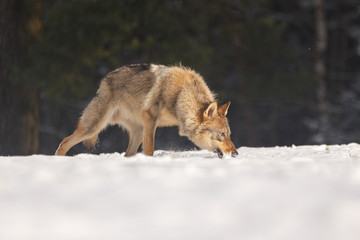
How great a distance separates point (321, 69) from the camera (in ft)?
51.9

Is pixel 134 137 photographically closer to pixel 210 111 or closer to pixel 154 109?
pixel 154 109

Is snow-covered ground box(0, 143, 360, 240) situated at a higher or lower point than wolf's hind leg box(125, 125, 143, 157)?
higher

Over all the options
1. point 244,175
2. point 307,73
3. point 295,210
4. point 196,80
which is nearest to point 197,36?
point 307,73

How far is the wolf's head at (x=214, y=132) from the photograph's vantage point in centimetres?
625

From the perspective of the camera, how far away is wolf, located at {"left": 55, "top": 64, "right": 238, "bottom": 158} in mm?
6465

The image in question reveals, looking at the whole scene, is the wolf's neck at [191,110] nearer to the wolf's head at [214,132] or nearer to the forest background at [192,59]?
the wolf's head at [214,132]

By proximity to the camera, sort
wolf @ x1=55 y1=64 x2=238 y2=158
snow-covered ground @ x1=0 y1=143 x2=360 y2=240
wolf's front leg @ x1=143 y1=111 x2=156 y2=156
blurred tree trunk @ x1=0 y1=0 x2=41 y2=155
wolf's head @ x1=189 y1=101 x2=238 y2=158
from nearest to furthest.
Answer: snow-covered ground @ x1=0 y1=143 x2=360 y2=240
wolf's head @ x1=189 y1=101 x2=238 y2=158
wolf @ x1=55 y1=64 x2=238 y2=158
wolf's front leg @ x1=143 y1=111 x2=156 y2=156
blurred tree trunk @ x1=0 y1=0 x2=41 y2=155

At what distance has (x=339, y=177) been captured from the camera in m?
3.15

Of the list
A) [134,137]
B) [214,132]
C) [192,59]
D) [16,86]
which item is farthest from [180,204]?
[16,86]

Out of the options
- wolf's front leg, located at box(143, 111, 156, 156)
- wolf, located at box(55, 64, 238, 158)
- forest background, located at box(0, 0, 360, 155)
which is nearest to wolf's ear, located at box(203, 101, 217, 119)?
wolf, located at box(55, 64, 238, 158)

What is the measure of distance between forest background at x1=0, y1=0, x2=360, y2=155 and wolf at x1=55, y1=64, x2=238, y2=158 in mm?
1849

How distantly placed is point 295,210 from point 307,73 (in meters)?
12.9

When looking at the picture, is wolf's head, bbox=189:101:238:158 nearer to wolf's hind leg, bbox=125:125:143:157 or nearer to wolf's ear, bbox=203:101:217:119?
wolf's ear, bbox=203:101:217:119

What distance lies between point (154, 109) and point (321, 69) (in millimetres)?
10298
